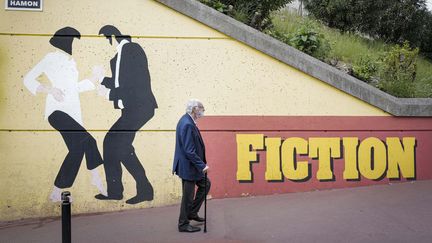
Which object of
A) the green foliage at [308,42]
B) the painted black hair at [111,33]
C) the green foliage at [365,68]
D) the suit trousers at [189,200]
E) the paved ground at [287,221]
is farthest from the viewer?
the green foliage at [308,42]

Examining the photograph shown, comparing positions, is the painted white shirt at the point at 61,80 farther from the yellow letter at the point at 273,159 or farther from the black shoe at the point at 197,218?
the yellow letter at the point at 273,159

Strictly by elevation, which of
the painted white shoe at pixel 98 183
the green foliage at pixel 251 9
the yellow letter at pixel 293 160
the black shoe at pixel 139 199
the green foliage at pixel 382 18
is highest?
the green foliage at pixel 382 18

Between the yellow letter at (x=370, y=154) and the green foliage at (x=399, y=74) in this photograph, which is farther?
the green foliage at (x=399, y=74)

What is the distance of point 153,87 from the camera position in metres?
7.28

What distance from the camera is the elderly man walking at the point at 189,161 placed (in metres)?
5.51

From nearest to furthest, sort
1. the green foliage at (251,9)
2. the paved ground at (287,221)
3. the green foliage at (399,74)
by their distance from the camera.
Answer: the paved ground at (287,221), the green foliage at (399,74), the green foliage at (251,9)

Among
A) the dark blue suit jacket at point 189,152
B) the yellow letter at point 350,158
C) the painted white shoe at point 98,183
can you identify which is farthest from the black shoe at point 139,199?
the yellow letter at point 350,158

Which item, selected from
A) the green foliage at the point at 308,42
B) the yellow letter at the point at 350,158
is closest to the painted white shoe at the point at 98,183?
the yellow letter at the point at 350,158

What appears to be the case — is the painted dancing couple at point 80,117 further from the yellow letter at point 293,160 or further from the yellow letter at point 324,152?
the yellow letter at point 324,152

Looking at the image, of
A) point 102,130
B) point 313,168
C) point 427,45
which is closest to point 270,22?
point 313,168

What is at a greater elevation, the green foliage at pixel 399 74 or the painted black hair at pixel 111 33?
the painted black hair at pixel 111 33

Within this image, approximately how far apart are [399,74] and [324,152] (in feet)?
6.43

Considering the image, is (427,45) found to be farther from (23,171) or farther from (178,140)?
(23,171)

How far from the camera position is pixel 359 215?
19.9ft
